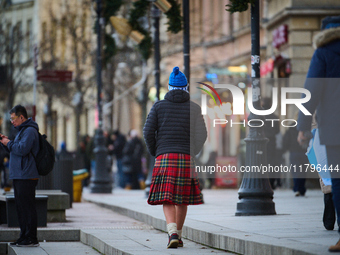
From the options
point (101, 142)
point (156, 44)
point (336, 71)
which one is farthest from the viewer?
point (101, 142)

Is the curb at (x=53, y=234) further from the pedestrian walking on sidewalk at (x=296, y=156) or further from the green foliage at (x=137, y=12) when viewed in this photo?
the green foliage at (x=137, y=12)

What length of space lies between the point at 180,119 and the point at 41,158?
6.33 feet

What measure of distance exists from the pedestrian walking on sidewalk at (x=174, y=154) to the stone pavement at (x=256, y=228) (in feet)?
1.60

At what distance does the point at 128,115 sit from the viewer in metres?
50.0

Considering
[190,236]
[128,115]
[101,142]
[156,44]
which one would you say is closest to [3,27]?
[128,115]

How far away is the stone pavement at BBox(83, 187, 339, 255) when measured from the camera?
786 cm

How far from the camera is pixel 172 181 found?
920 cm

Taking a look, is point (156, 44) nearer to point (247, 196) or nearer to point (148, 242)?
point (247, 196)

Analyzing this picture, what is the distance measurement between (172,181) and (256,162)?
2.91 metres

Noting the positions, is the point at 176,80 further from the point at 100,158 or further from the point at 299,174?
the point at 100,158

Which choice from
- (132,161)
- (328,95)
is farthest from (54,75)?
(328,95)

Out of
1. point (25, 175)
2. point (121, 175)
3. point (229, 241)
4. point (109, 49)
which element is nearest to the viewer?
point (229, 241)

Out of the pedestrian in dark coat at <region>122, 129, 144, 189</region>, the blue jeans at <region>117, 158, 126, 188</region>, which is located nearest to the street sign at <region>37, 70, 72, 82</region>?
the pedestrian in dark coat at <region>122, 129, 144, 189</region>

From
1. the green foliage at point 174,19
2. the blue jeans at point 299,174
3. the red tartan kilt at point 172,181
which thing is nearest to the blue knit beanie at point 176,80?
the red tartan kilt at point 172,181
